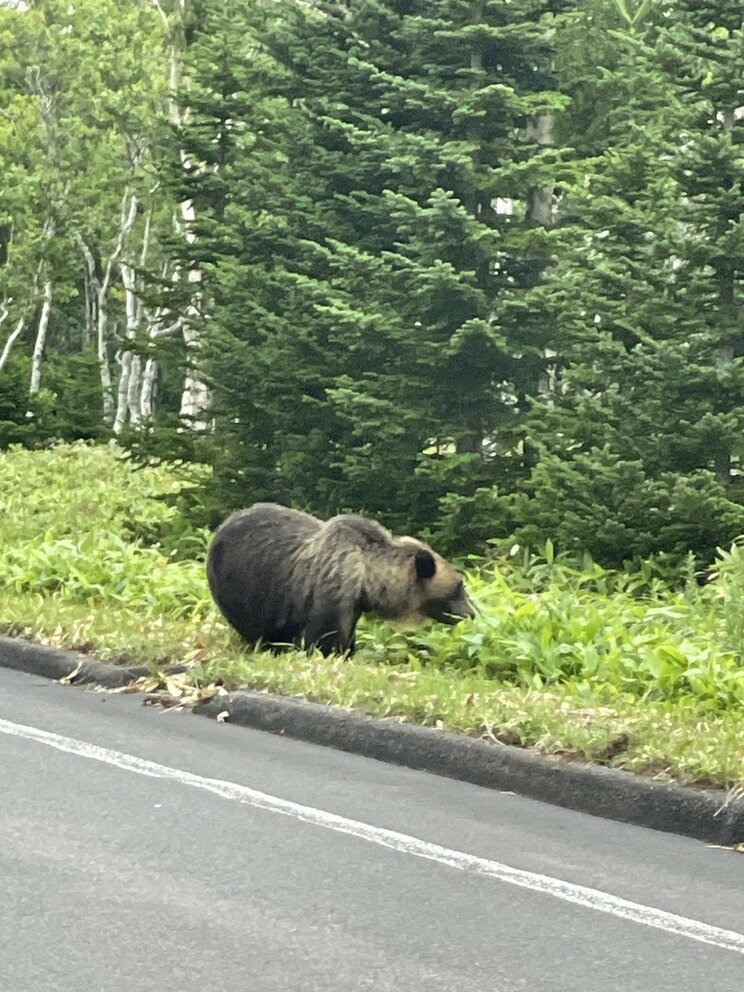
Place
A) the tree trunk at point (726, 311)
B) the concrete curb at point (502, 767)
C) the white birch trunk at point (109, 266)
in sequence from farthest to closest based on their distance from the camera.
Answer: the white birch trunk at point (109, 266), the tree trunk at point (726, 311), the concrete curb at point (502, 767)

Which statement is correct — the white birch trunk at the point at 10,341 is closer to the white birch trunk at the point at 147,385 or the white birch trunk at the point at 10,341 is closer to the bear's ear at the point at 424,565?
the white birch trunk at the point at 147,385

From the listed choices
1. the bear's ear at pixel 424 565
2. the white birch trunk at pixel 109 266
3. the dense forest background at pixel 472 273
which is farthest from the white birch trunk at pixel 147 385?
the bear's ear at pixel 424 565

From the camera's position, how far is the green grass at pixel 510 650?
8.45 m

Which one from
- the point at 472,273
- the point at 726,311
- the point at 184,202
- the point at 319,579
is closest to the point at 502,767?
the point at 319,579

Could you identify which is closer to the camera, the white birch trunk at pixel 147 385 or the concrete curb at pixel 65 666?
the concrete curb at pixel 65 666

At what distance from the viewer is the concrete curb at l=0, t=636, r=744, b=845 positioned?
728 centimetres

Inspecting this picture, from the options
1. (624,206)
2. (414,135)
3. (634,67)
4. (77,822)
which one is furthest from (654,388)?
(77,822)

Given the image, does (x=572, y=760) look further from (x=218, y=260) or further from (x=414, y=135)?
(x=218, y=260)

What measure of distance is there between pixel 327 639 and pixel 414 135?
622cm

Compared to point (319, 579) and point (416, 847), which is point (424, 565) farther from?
point (416, 847)

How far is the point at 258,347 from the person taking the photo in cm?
1781

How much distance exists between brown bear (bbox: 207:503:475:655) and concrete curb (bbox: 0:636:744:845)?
145cm

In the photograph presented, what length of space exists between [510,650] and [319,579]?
1.32m

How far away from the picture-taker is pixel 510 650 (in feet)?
36.6
